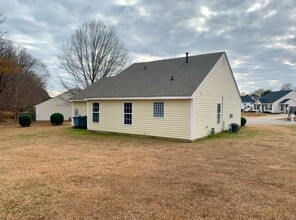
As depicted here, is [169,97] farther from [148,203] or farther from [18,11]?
[18,11]

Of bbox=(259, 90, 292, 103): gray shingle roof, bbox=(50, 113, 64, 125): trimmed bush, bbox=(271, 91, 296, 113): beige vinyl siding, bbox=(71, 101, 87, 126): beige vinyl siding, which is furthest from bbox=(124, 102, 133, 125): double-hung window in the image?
bbox=(259, 90, 292, 103): gray shingle roof

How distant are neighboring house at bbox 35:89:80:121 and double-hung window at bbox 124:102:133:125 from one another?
1685 centimetres

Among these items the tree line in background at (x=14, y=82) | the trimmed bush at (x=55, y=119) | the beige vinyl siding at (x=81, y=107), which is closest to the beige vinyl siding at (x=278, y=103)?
the beige vinyl siding at (x=81, y=107)

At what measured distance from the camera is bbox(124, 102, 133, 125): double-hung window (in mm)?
13602

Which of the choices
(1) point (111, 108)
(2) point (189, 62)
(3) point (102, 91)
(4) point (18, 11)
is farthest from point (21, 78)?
(2) point (189, 62)

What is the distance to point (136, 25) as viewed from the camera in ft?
57.1

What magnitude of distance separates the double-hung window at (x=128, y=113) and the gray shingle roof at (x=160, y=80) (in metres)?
0.62

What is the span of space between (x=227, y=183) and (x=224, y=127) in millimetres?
10870

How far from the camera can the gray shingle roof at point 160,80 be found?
1220 cm

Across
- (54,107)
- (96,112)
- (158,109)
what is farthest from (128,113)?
(54,107)

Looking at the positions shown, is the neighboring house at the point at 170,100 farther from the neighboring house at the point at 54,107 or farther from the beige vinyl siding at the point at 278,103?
the beige vinyl siding at the point at 278,103

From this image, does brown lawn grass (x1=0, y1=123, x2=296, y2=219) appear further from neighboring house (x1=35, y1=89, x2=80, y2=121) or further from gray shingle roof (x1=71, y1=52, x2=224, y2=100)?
neighboring house (x1=35, y1=89, x2=80, y2=121)

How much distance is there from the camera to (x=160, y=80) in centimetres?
1405

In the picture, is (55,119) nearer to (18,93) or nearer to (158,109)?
(18,93)
